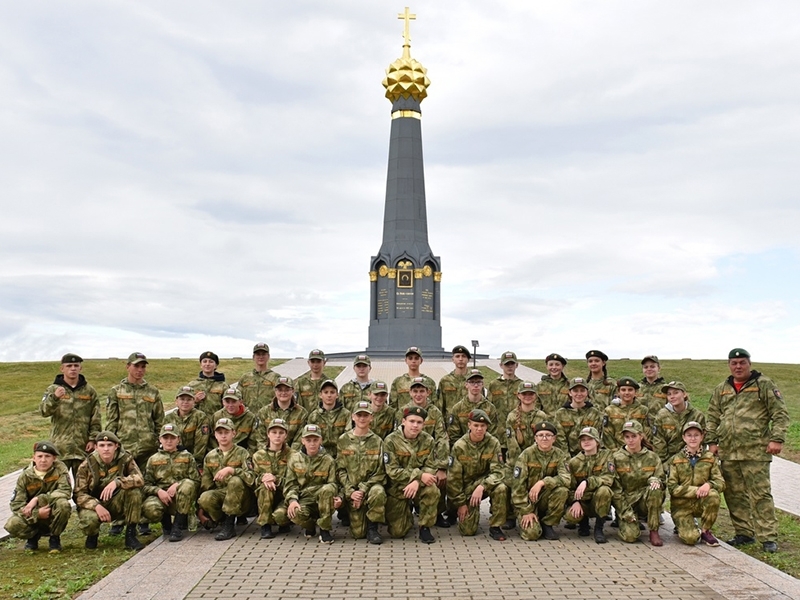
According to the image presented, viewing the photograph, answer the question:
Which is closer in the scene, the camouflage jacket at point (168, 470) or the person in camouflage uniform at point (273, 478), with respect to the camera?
the person in camouflage uniform at point (273, 478)

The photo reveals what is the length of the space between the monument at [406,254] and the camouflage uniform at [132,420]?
2108 centimetres

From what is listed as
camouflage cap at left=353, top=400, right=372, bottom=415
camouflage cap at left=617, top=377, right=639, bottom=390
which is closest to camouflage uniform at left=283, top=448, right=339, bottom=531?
camouflage cap at left=353, top=400, right=372, bottom=415

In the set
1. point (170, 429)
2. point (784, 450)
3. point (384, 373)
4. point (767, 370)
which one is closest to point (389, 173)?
point (384, 373)

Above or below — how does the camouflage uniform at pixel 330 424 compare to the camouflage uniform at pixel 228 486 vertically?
above

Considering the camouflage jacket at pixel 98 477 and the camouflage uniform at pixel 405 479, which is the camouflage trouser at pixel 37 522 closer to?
the camouflage jacket at pixel 98 477

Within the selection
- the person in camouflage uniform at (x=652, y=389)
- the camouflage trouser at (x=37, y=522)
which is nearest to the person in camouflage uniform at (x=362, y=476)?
the camouflage trouser at (x=37, y=522)

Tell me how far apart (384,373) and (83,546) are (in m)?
15.9

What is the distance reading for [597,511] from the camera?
7.14 m

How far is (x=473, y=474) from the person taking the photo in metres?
7.43

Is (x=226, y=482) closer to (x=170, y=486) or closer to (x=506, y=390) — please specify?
(x=170, y=486)

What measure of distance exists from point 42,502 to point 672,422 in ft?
21.5

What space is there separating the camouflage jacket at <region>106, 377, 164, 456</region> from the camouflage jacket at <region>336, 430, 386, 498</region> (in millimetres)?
2292

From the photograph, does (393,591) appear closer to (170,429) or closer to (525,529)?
(525,529)

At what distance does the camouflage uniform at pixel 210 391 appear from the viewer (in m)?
8.55
